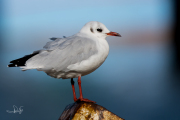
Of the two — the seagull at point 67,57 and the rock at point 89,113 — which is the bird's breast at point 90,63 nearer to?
the seagull at point 67,57

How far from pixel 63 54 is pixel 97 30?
0.51 meters

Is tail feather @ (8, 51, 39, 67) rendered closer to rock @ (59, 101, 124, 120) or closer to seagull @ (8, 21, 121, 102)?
seagull @ (8, 21, 121, 102)

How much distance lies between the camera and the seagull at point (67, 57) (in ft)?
9.48

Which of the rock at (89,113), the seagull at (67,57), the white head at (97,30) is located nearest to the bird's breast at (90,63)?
the seagull at (67,57)

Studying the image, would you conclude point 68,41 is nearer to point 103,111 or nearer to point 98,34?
point 98,34

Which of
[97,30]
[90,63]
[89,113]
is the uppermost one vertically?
[97,30]

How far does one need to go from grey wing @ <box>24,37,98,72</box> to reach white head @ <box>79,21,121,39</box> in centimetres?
17

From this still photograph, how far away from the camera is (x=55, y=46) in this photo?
9.88 ft

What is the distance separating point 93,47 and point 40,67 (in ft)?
1.92

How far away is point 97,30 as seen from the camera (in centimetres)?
321

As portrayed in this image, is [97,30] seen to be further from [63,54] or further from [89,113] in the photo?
[89,113]

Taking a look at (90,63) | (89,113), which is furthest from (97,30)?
(89,113)

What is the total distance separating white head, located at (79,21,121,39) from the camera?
126 inches

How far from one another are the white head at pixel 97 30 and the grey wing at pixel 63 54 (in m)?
0.17
